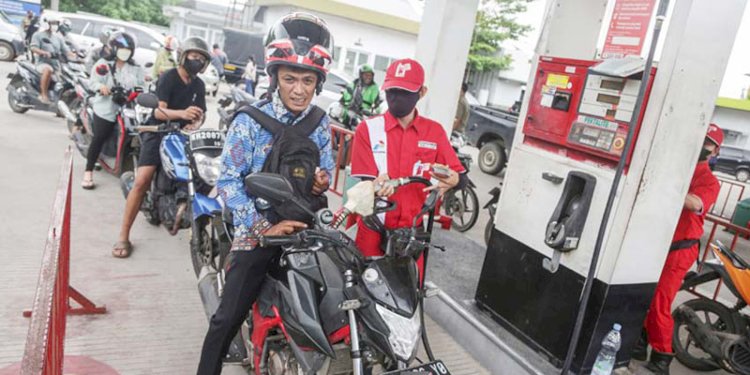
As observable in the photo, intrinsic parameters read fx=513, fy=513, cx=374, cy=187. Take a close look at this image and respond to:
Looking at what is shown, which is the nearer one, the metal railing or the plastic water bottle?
the metal railing

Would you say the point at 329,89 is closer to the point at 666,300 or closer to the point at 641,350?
the point at 641,350

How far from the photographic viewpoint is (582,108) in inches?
133

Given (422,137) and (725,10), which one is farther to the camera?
(422,137)

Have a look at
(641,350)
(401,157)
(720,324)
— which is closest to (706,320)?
(720,324)

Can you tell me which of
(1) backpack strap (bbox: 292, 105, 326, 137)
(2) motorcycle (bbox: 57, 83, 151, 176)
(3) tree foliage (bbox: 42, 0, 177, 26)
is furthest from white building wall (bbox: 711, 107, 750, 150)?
(3) tree foliage (bbox: 42, 0, 177, 26)

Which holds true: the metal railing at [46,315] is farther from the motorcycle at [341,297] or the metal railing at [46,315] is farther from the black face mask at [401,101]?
the black face mask at [401,101]

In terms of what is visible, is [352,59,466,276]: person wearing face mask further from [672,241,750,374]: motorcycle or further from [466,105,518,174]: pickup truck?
[466,105,518,174]: pickup truck

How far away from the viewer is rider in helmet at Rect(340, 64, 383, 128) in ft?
32.2

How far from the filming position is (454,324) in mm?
4078

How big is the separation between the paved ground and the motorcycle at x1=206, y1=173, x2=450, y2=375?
1.21 m

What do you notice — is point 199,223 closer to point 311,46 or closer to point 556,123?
point 311,46

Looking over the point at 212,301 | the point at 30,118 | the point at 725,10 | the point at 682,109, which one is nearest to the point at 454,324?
the point at 212,301

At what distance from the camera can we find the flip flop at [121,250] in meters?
4.54

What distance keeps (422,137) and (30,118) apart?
30.0 feet
